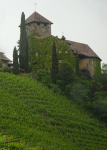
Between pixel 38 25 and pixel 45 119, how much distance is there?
33.9 meters

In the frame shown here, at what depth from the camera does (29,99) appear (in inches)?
1245

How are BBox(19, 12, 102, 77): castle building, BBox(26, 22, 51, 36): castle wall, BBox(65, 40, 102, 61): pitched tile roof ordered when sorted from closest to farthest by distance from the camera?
1. BBox(19, 12, 102, 77): castle building
2. BBox(65, 40, 102, 61): pitched tile roof
3. BBox(26, 22, 51, 36): castle wall

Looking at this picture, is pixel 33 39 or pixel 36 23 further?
pixel 36 23

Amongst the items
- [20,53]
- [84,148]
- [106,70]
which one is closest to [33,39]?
[20,53]

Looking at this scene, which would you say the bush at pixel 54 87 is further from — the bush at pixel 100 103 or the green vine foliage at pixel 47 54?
the green vine foliage at pixel 47 54

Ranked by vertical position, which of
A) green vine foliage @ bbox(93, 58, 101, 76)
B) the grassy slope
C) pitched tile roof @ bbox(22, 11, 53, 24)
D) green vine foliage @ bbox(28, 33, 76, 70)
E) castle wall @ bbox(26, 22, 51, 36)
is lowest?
the grassy slope

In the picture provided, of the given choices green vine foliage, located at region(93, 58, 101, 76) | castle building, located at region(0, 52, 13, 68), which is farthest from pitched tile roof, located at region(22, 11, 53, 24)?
green vine foliage, located at region(93, 58, 101, 76)

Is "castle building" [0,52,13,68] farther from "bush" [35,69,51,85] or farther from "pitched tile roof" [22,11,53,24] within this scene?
"bush" [35,69,51,85]

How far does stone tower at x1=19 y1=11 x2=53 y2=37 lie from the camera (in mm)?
55750

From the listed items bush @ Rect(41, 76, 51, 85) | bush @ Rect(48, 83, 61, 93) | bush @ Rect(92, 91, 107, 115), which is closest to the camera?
bush @ Rect(92, 91, 107, 115)

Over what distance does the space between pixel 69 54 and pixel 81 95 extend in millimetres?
14044

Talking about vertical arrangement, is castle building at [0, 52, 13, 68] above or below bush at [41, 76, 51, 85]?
above

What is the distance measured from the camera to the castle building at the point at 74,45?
50688mm

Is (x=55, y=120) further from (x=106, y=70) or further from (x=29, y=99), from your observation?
(x=106, y=70)
